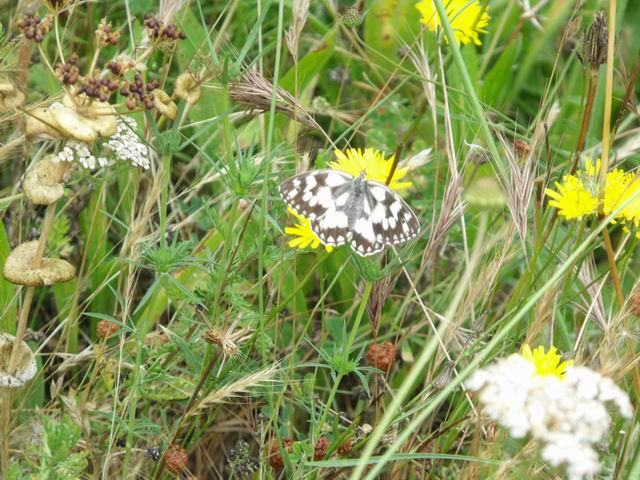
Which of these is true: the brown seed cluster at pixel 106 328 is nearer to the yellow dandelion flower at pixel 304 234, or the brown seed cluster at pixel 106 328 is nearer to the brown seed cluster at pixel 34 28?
the yellow dandelion flower at pixel 304 234

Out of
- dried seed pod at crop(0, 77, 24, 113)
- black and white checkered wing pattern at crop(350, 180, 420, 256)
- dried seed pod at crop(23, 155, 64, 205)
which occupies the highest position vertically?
dried seed pod at crop(0, 77, 24, 113)

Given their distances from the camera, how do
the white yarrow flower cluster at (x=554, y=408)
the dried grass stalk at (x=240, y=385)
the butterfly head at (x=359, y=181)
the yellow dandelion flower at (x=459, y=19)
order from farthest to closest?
the yellow dandelion flower at (x=459, y=19)
the butterfly head at (x=359, y=181)
the dried grass stalk at (x=240, y=385)
the white yarrow flower cluster at (x=554, y=408)

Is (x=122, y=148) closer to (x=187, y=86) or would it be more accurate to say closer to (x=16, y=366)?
(x=187, y=86)

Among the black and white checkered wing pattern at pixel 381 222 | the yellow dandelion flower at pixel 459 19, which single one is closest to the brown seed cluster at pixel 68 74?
the black and white checkered wing pattern at pixel 381 222

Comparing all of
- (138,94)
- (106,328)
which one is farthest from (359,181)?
(106,328)

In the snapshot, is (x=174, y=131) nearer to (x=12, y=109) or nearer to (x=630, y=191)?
(x=12, y=109)

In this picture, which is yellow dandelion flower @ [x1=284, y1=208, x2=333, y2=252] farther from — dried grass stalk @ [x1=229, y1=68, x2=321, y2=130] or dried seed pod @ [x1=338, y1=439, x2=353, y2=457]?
dried seed pod @ [x1=338, y1=439, x2=353, y2=457]

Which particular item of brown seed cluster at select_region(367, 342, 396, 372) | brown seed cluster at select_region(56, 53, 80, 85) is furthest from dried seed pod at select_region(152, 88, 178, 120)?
brown seed cluster at select_region(367, 342, 396, 372)

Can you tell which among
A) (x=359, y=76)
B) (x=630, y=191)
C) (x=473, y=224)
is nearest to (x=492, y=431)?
(x=630, y=191)
